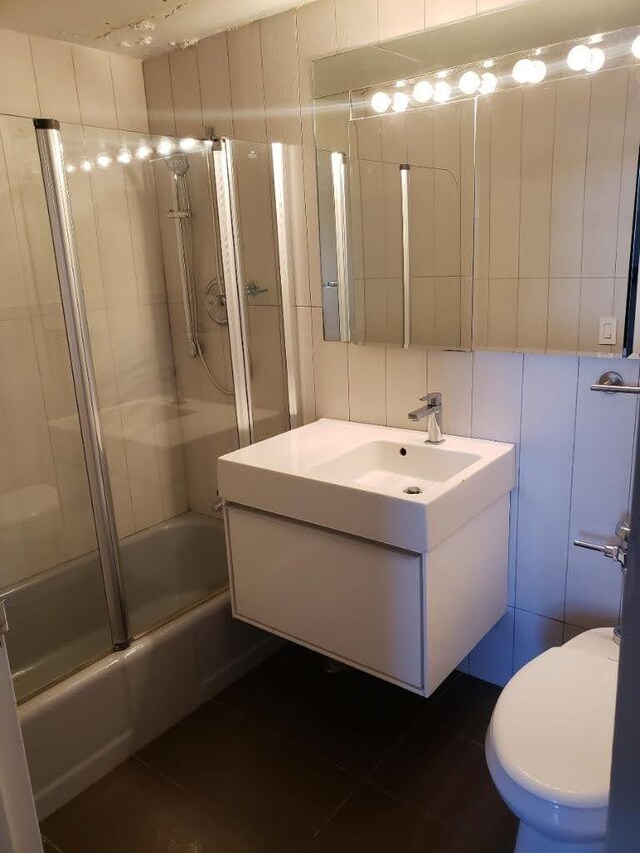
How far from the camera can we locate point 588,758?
4.16ft

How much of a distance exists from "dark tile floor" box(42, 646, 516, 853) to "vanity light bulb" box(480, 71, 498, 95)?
1800 millimetres

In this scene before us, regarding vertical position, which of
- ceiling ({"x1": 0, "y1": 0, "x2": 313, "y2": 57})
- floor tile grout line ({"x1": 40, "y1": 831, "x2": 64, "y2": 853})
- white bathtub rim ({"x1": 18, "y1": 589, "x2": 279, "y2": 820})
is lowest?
floor tile grout line ({"x1": 40, "y1": 831, "x2": 64, "y2": 853})

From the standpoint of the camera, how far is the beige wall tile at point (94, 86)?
2273 mm

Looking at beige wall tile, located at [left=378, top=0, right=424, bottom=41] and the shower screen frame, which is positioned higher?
beige wall tile, located at [left=378, top=0, right=424, bottom=41]

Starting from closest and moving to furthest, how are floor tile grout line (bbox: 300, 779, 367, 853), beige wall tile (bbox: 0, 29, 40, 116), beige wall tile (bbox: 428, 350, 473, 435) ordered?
floor tile grout line (bbox: 300, 779, 367, 853) < beige wall tile (bbox: 428, 350, 473, 435) < beige wall tile (bbox: 0, 29, 40, 116)

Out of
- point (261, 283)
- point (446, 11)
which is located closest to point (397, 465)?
point (261, 283)

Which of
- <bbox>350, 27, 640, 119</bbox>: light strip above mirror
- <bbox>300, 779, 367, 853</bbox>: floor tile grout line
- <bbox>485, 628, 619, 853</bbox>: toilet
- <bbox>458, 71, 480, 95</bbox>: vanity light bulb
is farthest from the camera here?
<bbox>458, 71, 480, 95</bbox>: vanity light bulb

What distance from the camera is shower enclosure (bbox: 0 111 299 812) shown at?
6.70 ft

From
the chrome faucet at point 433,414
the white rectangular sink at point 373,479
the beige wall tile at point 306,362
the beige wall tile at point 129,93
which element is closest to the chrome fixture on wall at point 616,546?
the white rectangular sink at point 373,479

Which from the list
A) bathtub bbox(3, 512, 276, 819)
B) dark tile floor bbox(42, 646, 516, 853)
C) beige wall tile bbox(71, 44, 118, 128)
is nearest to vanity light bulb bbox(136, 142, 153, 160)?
beige wall tile bbox(71, 44, 118, 128)

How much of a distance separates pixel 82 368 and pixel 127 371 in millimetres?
572

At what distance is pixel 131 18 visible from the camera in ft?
6.55

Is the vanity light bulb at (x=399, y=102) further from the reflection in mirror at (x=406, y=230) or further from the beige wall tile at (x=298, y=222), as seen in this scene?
the beige wall tile at (x=298, y=222)

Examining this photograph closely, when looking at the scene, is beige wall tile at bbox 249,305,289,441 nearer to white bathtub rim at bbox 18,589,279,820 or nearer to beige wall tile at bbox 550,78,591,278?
white bathtub rim at bbox 18,589,279,820
